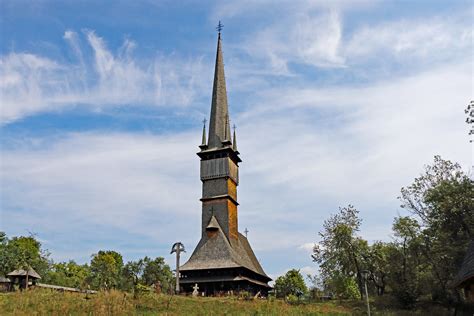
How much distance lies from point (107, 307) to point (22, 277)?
19023 mm

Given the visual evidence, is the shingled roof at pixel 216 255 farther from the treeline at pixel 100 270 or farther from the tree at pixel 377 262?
the treeline at pixel 100 270

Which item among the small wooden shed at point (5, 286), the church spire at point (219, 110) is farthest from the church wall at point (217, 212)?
the small wooden shed at point (5, 286)

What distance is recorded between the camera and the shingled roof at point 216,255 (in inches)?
1581

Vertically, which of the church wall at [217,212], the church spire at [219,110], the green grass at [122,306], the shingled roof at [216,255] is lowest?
the green grass at [122,306]

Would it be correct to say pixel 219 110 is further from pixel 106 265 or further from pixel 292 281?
pixel 106 265

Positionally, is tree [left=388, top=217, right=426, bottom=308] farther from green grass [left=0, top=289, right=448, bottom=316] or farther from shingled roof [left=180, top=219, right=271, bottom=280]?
shingled roof [left=180, top=219, right=271, bottom=280]

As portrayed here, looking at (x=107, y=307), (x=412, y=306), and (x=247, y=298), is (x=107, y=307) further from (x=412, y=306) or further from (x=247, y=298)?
(x=412, y=306)

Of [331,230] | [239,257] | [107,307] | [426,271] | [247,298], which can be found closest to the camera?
[107,307]

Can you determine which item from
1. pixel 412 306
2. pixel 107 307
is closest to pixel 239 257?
pixel 412 306

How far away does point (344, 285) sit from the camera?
4703 centimetres

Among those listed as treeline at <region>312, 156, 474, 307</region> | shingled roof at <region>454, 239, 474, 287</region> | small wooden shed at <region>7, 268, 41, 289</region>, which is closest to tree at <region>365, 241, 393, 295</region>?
treeline at <region>312, 156, 474, 307</region>

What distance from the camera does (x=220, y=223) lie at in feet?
146

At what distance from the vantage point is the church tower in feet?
132

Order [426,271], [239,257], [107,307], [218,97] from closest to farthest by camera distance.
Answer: [107,307], [426,271], [239,257], [218,97]
